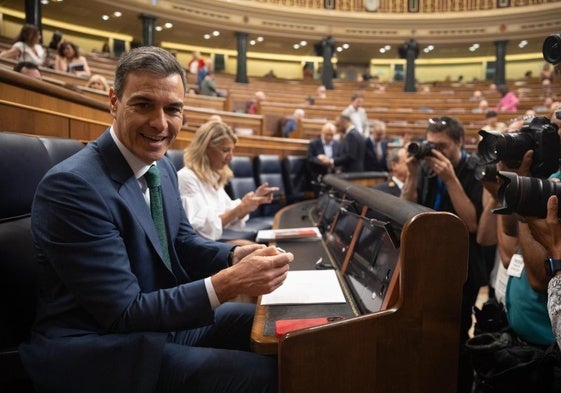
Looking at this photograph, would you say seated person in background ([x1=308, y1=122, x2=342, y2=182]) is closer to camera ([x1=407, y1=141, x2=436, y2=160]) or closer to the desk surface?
camera ([x1=407, y1=141, x2=436, y2=160])

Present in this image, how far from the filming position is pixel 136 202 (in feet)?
3.07

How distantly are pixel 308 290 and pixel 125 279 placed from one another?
0.48 metres

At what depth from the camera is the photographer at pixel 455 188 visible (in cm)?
154

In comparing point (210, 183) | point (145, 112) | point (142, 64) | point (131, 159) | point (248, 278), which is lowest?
point (248, 278)

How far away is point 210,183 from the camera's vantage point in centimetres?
213

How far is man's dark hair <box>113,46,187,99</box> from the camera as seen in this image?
0.94m

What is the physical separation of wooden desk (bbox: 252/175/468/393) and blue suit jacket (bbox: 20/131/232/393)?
0.20m

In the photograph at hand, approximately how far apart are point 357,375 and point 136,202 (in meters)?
0.57

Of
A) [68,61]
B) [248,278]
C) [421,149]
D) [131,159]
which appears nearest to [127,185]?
[131,159]

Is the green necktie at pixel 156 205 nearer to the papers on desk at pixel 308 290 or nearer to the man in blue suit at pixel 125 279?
the man in blue suit at pixel 125 279

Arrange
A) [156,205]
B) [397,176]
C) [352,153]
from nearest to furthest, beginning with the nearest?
[156,205] → [397,176] → [352,153]

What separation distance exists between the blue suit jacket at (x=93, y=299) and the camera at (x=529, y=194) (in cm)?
62

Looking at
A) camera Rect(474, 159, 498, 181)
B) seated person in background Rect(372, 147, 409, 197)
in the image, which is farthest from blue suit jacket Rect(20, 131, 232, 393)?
seated person in background Rect(372, 147, 409, 197)

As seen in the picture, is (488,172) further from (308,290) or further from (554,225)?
(308,290)
